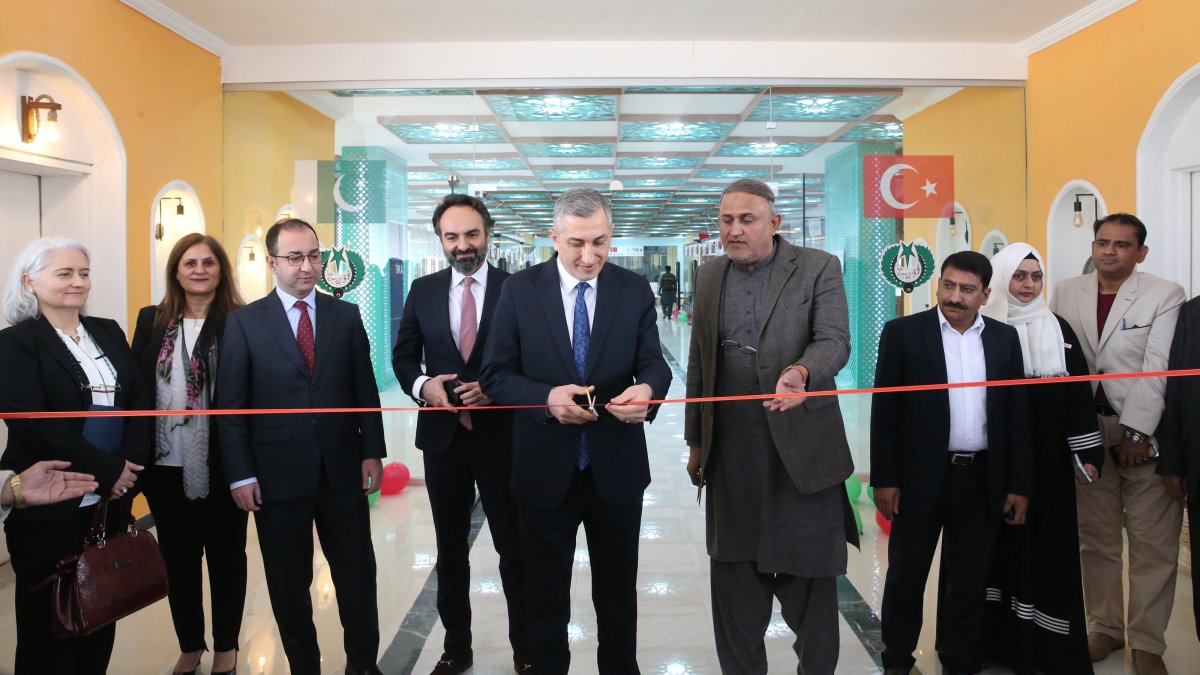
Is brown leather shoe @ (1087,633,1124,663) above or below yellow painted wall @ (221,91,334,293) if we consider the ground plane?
below

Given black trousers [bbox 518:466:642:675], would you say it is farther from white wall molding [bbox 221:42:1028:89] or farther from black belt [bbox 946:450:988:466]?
white wall molding [bbox 221:42:1028:89]

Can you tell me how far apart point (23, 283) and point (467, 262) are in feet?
4.63

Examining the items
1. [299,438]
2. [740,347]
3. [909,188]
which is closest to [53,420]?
[299,438]

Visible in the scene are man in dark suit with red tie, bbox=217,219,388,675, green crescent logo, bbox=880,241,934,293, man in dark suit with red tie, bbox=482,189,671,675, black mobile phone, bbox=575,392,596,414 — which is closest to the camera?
black mobile phone, bbox=575,392,596,414

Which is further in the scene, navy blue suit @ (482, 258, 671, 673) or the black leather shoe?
the black leather shoe

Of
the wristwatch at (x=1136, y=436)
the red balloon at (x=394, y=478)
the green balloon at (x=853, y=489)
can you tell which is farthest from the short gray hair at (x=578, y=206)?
the red balloon at (x=394, y=478)

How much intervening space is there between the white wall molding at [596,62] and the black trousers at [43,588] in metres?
4.23

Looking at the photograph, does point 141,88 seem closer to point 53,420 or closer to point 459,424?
point 53,420

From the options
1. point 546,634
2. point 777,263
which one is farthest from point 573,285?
point 546,634

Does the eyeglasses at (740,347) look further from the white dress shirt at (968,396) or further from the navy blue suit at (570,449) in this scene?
the white dress shirt at (968,396)

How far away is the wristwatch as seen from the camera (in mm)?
3200

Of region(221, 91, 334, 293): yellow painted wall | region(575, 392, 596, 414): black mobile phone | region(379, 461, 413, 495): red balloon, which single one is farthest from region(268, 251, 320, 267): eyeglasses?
region(221, 91, 334, 293): yellow painted wall

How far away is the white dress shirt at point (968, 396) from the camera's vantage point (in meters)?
2.88

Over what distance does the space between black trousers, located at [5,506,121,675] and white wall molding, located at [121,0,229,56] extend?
3.74m
